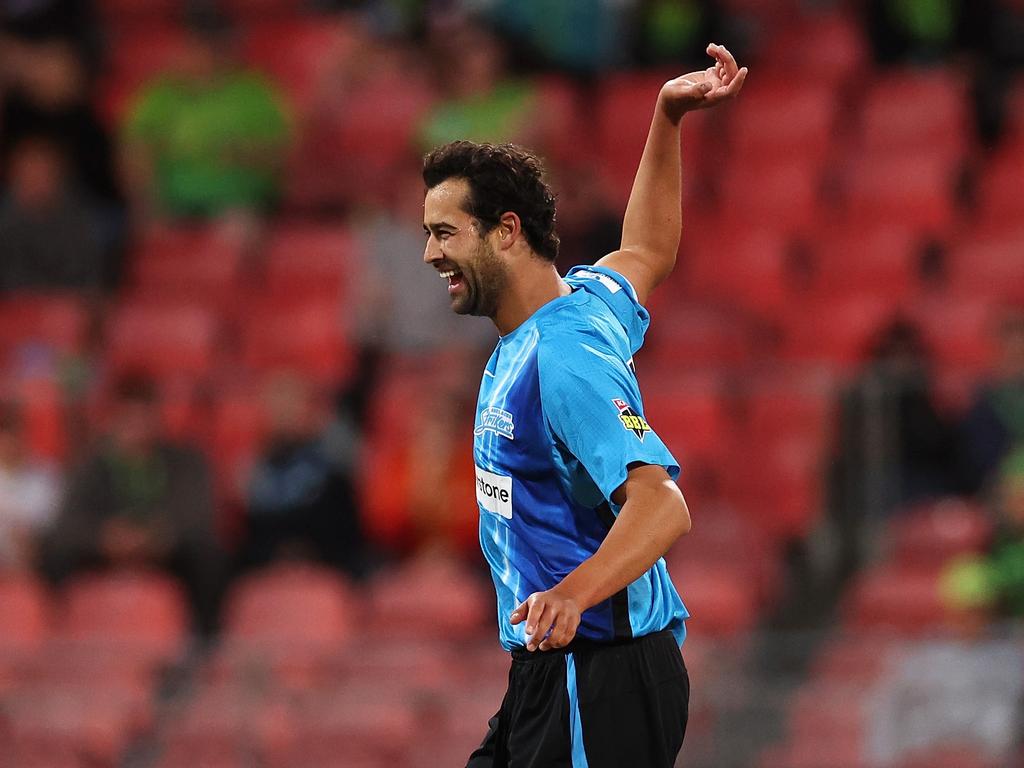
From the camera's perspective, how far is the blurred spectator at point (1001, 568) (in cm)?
732

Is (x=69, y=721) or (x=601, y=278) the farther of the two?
(x=69, y=721)

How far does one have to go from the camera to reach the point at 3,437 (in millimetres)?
8930

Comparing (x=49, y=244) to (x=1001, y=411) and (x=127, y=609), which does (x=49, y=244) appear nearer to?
(x=127, y=609)

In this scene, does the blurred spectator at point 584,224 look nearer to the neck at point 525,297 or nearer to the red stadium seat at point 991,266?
the red stadium seat at point 991,266

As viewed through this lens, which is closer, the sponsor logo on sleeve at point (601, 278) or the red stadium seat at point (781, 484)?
the sponsor logo on sleeve at point (601, 278)

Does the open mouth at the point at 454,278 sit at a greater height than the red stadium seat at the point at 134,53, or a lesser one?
lesser

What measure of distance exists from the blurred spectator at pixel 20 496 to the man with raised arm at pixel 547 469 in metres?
5.33

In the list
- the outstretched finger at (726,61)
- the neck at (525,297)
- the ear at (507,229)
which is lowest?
the neck at (525,297)

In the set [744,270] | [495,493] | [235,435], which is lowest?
[495,493]

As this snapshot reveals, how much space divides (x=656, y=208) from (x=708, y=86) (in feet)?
1.15

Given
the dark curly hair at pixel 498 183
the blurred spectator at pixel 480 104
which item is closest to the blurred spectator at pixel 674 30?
the blurred spectator at pixel 480 104

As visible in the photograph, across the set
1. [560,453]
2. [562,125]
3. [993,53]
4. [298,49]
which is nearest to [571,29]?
[562,125]

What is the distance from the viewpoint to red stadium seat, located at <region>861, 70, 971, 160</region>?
10258 mm

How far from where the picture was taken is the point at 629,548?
3.44 meters
